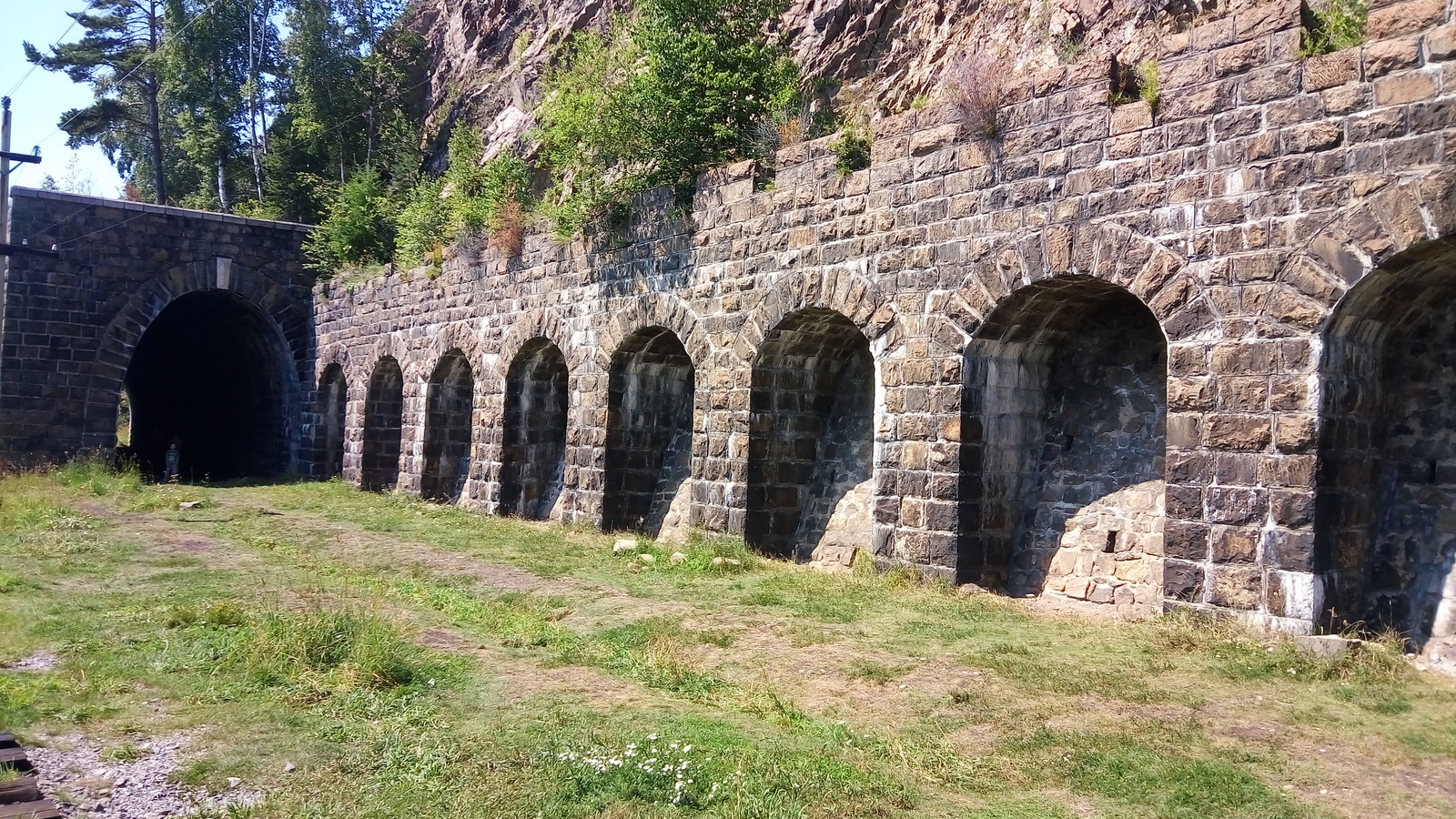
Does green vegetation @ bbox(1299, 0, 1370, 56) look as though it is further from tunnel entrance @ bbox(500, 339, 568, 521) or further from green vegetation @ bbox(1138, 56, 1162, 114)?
tunnel entrance @ bbox(500, 339, 568, 521)

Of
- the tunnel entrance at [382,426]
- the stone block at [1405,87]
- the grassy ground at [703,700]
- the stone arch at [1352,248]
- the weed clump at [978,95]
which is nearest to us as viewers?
the grassy ground at [703,700]

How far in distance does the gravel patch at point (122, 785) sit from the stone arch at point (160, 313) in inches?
742

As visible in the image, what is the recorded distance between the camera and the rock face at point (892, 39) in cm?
1246

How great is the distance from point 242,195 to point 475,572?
2810 cm

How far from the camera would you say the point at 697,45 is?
1298 centimetres

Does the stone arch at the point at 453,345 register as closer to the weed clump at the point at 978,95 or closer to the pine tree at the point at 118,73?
the weed clump at the point at 978,95

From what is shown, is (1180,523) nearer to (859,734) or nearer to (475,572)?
(859,734)

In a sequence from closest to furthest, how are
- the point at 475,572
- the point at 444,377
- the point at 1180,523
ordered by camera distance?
1. the point at 1180,523
2. the point at 475,572
3. the point at 444,377

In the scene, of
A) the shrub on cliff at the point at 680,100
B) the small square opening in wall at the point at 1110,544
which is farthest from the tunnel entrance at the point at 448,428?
the small square opening in wall at the point at 1110,544

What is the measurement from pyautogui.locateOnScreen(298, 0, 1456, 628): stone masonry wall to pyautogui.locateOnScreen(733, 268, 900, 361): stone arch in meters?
0.03

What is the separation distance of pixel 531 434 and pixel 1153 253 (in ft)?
35.0

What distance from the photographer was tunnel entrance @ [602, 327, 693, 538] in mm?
14117

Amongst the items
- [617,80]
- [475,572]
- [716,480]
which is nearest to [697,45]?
[617,80]

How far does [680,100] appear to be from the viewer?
42.7 ft
